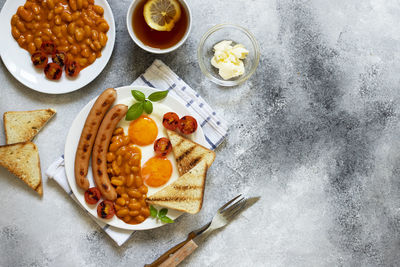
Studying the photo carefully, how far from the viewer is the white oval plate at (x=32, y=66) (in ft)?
8.13

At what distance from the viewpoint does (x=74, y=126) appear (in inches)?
96.3

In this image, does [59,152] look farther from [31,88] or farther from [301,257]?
[301,257]

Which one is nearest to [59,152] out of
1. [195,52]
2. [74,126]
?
[74,126]

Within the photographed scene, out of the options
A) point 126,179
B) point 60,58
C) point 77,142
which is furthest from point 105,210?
point 60,58

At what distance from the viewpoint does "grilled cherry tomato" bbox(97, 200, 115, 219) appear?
2.38m

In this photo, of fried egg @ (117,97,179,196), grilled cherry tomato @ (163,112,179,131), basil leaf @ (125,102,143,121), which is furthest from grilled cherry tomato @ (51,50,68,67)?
grilled cherry tomato @ (163,112,179,131)

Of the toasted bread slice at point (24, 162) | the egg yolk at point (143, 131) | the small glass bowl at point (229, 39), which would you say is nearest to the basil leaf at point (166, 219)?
the egg yolk at point (143, 131)

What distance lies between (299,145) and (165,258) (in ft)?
4.51

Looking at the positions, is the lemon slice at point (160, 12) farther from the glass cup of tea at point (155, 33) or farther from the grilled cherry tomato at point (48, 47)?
the grilled cherry tomato at point (48, 47)

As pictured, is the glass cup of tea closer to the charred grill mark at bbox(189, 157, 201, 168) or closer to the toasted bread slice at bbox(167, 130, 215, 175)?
the toasted bread slice at bbox(167, 130, 215, 175)

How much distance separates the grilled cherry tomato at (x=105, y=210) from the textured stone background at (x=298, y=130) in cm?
37

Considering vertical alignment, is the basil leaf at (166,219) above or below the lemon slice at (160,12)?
below

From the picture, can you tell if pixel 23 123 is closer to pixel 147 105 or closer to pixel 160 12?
pixel 147 105

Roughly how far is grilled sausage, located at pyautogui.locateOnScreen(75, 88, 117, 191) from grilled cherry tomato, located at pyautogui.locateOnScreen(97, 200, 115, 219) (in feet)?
0.57
